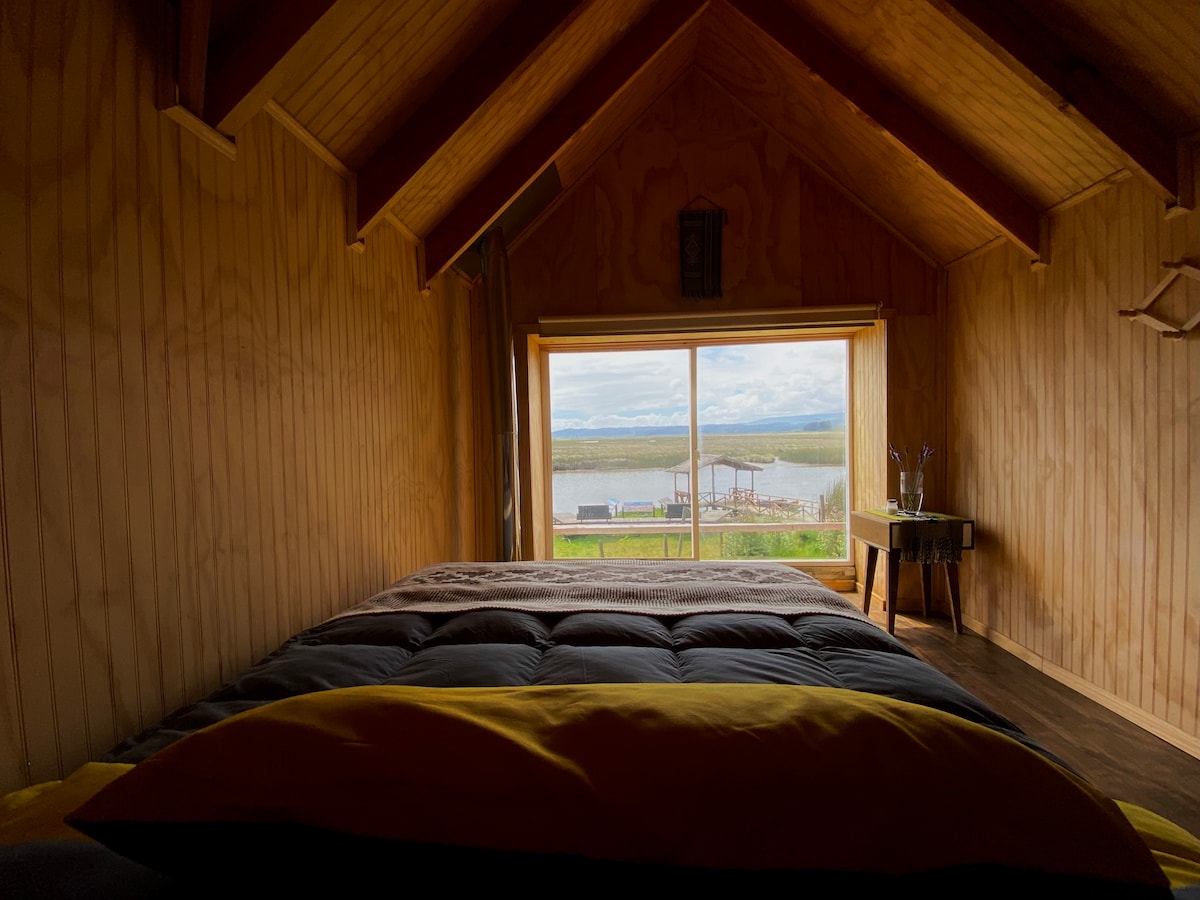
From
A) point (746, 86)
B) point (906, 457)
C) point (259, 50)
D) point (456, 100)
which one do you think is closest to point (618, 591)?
point (259, 50)

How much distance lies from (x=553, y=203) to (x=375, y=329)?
78.0 inches

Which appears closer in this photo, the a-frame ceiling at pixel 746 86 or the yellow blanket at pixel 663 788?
the yellow blanket at pixel 663 788

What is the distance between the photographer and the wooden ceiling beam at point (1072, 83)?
223 cm

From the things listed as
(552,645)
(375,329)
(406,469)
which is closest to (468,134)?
(375,329)

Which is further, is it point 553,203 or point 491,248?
point 553,203

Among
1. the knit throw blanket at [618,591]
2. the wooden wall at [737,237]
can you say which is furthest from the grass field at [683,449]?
the knit throw blanket at [618,591]

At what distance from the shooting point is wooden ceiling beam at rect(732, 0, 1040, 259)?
2963 millimetres

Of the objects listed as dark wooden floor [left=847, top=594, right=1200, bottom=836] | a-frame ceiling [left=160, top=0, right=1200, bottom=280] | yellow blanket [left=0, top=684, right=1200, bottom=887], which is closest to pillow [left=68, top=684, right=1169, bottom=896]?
yellow blanket [left=0, top=684, right=1200, bottom=887]

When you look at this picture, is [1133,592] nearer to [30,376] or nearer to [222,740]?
[222,740]

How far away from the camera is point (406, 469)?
3064mm

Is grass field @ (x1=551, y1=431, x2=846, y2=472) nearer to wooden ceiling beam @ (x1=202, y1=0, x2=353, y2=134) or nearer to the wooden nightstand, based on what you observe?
the wooden nightstand

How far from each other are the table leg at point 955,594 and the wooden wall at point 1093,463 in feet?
0.41

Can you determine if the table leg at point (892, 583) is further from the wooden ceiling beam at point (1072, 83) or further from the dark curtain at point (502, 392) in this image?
the dark curtain at point (502, 392)

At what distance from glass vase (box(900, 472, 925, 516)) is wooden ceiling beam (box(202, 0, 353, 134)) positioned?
3.66 metres
